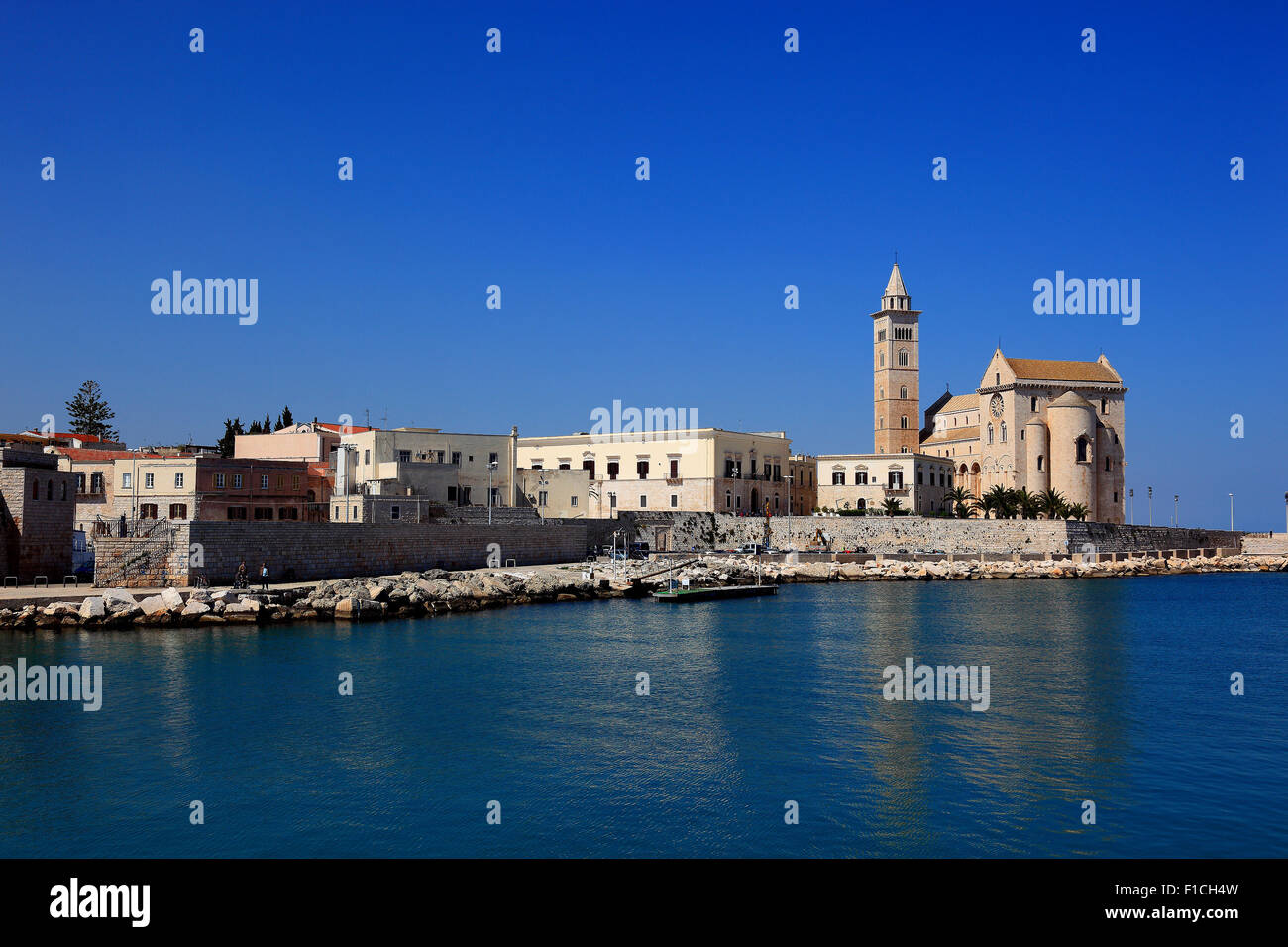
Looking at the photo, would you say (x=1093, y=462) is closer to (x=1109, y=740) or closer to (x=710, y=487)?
(x=710, y=487)

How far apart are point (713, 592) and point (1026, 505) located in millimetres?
34292

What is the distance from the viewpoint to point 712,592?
46188mm

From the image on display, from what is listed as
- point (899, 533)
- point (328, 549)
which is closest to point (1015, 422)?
point (899, 533)

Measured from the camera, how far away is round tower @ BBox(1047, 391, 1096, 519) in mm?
74938

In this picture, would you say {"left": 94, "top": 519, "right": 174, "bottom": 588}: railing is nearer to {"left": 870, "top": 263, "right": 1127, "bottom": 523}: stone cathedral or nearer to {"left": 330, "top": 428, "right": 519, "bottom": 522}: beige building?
{"left": 330, "top": 428, "right": 519, "bottom": 522}: beige building

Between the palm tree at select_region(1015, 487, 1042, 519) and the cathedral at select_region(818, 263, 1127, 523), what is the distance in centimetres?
427

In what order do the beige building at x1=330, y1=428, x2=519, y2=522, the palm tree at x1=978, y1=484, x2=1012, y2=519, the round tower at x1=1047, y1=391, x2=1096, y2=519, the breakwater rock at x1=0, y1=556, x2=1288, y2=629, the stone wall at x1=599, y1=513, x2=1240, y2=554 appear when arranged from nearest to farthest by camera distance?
the breakwater rock at x1=0, y1=556, x2=1288, y2=629, the beige building at x1=330, y1=428, x2=519, y2=522, the stone wall at x1=599, y1=513, x2=1240, y2=554, the palm tree at x1=978, y1=484, x2=1012, y2=519, the round tower at x1=1047, y1=391, x2=1096, y2=519

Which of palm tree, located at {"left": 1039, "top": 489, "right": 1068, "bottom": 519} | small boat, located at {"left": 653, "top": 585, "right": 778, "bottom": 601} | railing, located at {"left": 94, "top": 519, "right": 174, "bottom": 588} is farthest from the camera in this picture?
palm tree, located at {"left": 1039, "top": 489, "right": 1068, "bottom": 519}

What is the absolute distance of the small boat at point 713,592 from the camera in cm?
4459

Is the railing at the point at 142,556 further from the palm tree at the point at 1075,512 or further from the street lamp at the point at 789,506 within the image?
the palm tree at the point at 1075,512

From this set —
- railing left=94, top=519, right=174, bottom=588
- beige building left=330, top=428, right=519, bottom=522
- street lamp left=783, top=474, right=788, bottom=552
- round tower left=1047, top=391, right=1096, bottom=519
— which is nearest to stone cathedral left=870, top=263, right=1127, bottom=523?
round tower left=1047, top=391, right=1096, bottom=519

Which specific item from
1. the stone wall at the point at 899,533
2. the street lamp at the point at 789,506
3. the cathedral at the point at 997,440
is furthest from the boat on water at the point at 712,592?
the cathedral at the point at 997,440

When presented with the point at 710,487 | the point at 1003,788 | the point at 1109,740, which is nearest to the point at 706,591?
the point at 710,487
